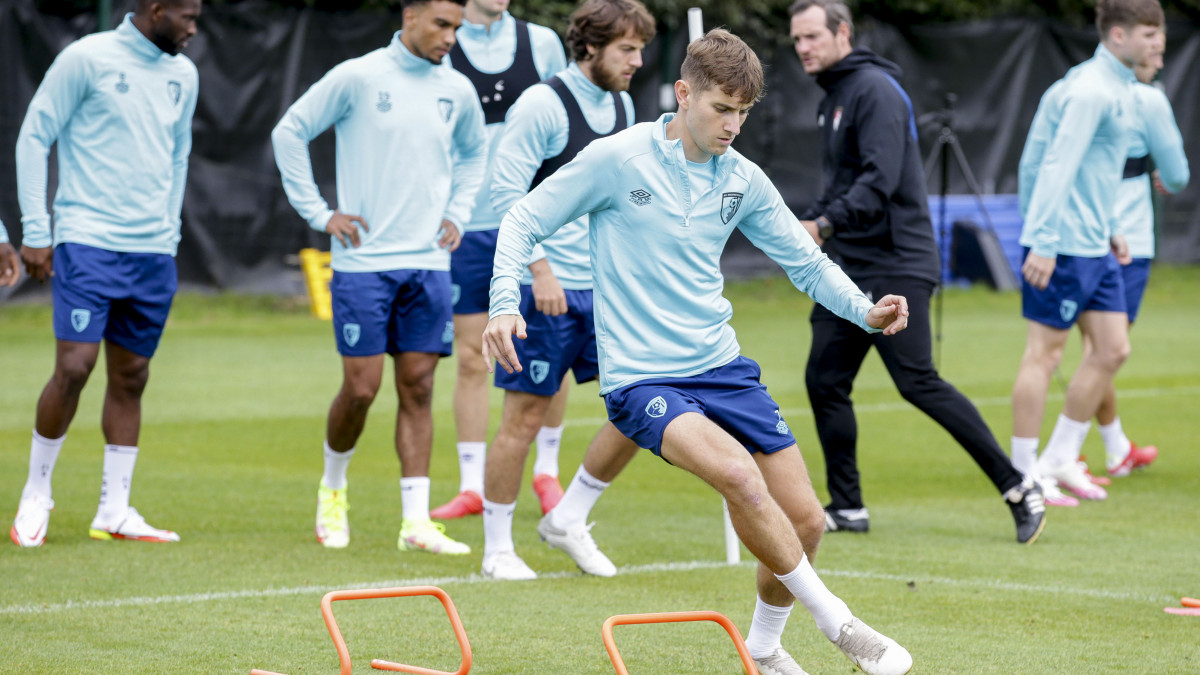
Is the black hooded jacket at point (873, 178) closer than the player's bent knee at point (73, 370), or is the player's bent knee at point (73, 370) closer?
the player's bent knee at point (73, 370)

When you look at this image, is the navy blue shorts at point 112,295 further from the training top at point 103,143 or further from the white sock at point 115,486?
the white sock at point 115,486

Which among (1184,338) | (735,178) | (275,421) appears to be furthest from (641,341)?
(1184,338)

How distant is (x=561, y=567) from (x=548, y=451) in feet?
4.72

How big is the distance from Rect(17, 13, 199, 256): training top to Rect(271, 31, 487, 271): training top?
61 centimetres

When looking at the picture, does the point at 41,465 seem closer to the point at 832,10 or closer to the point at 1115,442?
the point at 832,10

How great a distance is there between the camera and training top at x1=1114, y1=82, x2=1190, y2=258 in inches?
309

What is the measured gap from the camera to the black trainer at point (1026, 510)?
658 centimetres

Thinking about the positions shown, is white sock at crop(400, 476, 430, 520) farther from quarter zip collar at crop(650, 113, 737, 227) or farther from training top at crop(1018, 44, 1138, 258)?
training top at crop(1018, 44, 1138, 258)

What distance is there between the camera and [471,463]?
24.0 feet

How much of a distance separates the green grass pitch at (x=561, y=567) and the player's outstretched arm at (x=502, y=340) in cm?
102

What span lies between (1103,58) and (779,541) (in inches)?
176

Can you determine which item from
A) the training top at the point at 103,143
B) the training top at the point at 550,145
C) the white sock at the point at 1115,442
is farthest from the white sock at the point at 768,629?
the white sock at the point at 1115,442

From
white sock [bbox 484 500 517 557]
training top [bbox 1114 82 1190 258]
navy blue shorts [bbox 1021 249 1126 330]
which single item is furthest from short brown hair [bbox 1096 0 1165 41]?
white sock [bbox 484 500 517 557]

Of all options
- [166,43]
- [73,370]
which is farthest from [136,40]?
[73,370]
